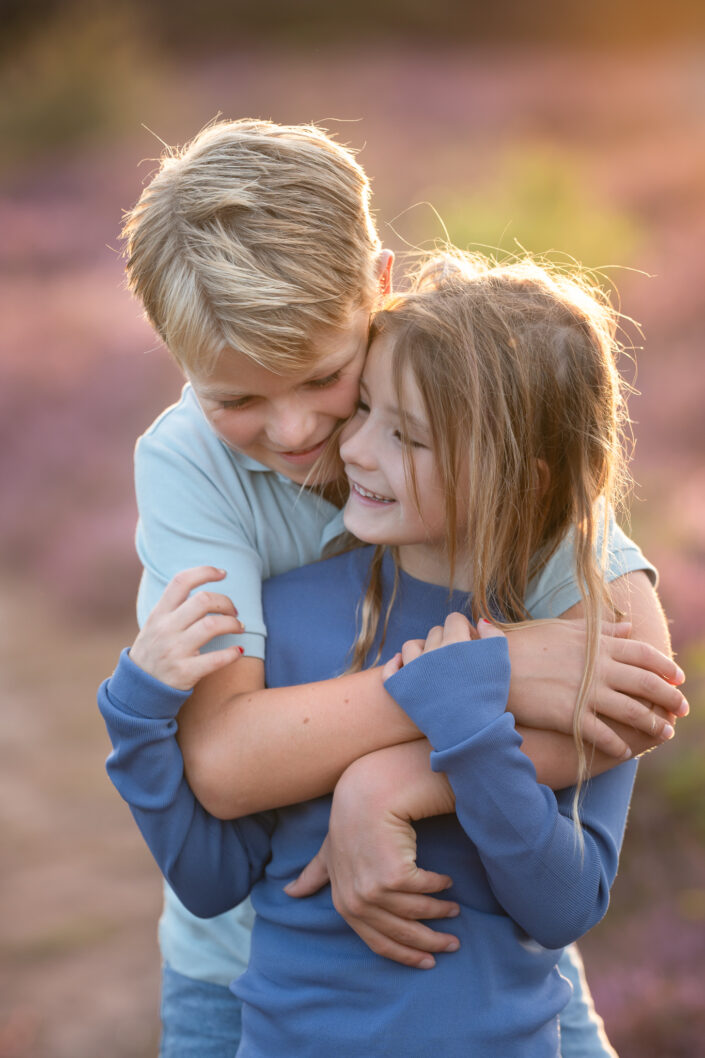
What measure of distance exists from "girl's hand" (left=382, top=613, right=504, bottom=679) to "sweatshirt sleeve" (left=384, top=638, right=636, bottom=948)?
1.2 inches

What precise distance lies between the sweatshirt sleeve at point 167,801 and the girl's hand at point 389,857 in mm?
153

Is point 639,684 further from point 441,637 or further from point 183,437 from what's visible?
point 183,437

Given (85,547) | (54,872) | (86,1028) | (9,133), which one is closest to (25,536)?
(85,547)

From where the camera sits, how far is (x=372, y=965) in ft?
3.64

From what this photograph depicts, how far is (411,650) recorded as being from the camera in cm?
111

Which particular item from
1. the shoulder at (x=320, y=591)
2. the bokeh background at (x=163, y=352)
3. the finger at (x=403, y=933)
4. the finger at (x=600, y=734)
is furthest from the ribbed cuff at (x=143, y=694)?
the bokeh background at (x=163, y=352)

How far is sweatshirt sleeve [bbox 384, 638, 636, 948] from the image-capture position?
3.32 ft

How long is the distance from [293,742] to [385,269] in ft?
1.99

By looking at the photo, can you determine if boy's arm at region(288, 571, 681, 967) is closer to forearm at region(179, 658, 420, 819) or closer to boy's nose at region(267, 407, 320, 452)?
forearm at region(179, 658, 420, 819)

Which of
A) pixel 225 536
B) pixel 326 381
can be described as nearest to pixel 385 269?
pixel 326 381

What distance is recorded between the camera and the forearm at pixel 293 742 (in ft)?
3.65

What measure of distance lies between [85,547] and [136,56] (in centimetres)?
423

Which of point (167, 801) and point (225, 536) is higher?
point (225, 536)

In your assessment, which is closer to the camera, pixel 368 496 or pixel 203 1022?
pixel 368 496
